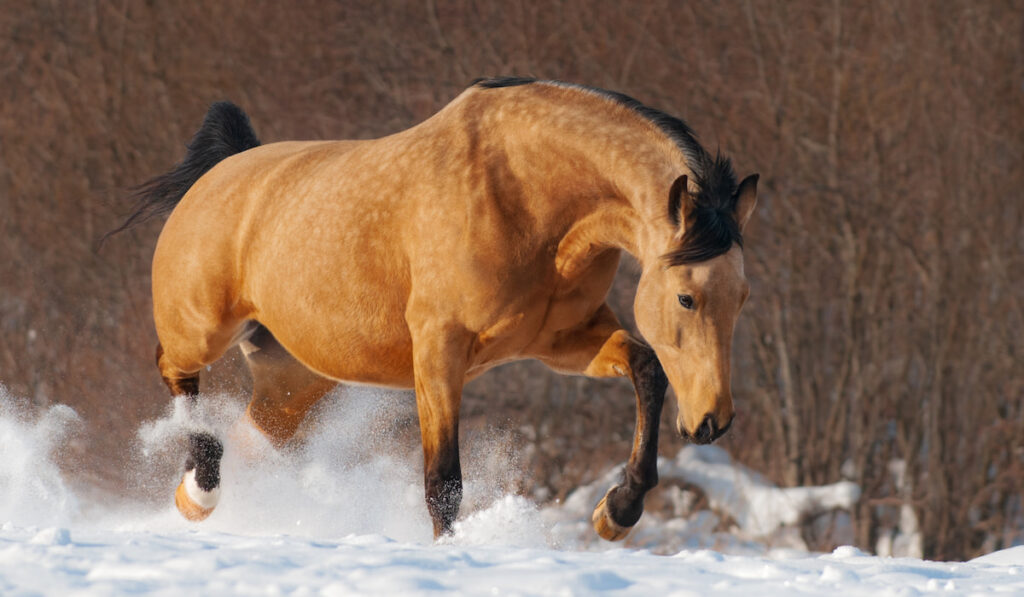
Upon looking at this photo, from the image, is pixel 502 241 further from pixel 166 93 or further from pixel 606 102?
pixel 166 93

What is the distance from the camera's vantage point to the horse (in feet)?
11.7

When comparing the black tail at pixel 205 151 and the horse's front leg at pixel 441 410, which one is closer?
the horse's front leg at pixel 441 410

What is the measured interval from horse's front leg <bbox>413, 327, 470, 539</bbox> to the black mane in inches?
31.8

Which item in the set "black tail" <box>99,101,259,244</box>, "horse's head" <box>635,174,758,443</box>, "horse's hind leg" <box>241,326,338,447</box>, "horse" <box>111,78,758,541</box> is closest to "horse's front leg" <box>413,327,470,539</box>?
"horse" <box>111,78,758,541</box>

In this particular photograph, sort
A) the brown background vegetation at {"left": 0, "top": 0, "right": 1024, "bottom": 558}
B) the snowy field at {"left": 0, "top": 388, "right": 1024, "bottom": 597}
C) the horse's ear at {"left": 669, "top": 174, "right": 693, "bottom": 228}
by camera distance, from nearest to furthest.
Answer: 1. the snowy field at {"left": 0, "top": 388, "right": 1024, "bottom": 597}
2. the horse's ear at {"left": 669, "top": 174, "right": 693, "bottom": 228}
3. the brown background vegetation at {"left": 0, "top": 0, "right": 1024, "bottom": 558}

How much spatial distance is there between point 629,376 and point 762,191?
434 cm

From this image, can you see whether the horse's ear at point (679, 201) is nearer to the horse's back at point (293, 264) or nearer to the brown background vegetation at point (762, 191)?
the horse's back at point (293, 264)

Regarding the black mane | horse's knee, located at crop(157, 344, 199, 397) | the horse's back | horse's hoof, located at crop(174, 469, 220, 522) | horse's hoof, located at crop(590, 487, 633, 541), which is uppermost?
the black mane

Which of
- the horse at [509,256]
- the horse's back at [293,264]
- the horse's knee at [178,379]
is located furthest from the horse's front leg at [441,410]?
the horse's knee at [178,379]

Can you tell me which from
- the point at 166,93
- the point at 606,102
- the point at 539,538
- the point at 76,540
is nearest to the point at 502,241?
the point at 606,102

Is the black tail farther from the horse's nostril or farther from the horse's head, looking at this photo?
the horse's nostril

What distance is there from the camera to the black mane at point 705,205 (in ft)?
11.5

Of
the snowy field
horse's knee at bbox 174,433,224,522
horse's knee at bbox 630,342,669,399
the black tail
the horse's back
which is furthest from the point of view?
the black tail

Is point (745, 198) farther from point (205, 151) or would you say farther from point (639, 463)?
point (205, 151)
